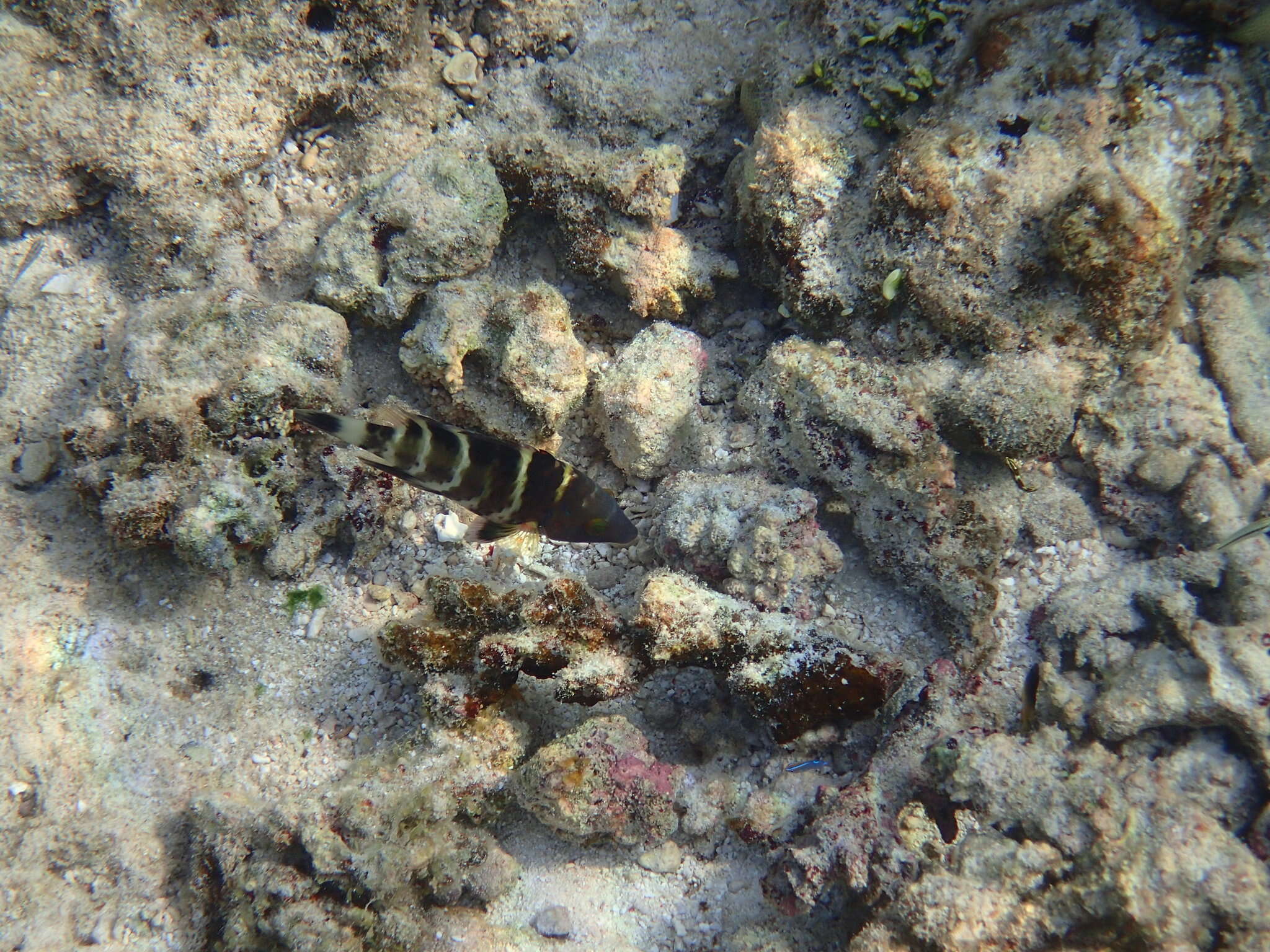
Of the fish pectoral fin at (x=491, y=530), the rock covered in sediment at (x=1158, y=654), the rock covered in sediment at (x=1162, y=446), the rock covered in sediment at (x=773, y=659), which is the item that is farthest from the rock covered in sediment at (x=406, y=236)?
the rock covered in sediment at (x=1158, y=654)

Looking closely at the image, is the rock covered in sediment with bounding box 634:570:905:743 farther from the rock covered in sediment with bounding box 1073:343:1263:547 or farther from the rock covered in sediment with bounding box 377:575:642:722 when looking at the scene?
the rock covered in sediment with bounding box 1073:343:1263:547

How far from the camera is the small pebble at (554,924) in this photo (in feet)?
10.5

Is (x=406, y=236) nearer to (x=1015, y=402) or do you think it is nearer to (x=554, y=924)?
(x=1015, y=402)

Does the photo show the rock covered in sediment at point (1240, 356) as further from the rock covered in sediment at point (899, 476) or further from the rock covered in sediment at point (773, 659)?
the rock covered in sediment at point (773, 659)

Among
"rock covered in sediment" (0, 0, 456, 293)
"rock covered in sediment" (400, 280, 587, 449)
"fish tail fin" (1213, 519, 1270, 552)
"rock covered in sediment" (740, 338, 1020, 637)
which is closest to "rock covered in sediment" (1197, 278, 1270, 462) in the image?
"fish tail fin" (1213, 519, 1270, 552)

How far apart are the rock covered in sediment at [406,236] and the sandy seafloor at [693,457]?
4cm

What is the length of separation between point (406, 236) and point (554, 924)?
3.58 m

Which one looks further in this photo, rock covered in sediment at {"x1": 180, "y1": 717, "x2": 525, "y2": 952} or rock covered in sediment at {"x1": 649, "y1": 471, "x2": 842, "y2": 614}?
rock covered in sediment at {"x1": 649, "y1": 471, "x2": 842, "y2": 614}

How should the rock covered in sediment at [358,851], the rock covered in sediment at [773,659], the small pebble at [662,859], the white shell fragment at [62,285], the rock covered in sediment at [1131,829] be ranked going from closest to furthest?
1. the rock covered in sediment at [1131,829]
2. the rock covered in sediment at [358,851]
3. the rock covered in sediment at [773,659]
4. the small pebble at [662,859]
5. the white shell fragment at [62,285]

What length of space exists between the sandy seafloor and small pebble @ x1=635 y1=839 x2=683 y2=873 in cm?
3

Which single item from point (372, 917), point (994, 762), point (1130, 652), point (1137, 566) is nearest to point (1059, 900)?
point (994, 762)

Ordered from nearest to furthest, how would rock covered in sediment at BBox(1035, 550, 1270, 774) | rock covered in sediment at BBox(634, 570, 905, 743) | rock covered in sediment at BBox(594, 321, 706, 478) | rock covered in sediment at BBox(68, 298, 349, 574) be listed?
1. rock covered in sediment at BBox(1035, 550, 1270, 774)
2. rock covered in sediment at BBox(634, 570, 905, 743)
3. rock covered in sediment at BBox(68, 298, 349, 574)
4. rock covered in sediment at BBox(594, 321, 706, 478)

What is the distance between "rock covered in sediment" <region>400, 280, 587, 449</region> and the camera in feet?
12.3

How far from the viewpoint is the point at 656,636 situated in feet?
10.5
